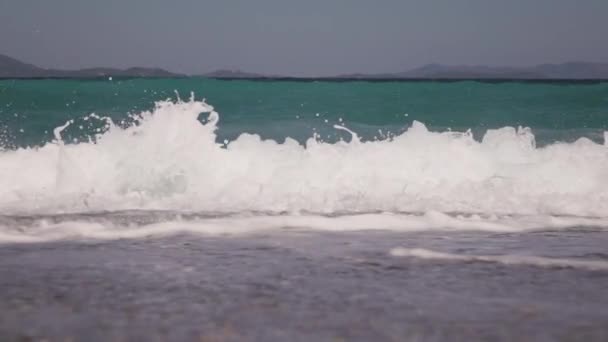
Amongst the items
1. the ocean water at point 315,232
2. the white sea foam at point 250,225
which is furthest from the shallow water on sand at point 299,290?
the white sea foam at point 250,225

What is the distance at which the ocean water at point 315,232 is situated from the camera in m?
3.53

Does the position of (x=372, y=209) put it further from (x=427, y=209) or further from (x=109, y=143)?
(x=109, y=143)

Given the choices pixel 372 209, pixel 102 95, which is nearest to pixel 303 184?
pixel 372 209

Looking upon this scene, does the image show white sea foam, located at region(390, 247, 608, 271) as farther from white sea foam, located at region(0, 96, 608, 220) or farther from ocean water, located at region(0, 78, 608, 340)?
white sea foam, located at region(0, 96, 608, 220)

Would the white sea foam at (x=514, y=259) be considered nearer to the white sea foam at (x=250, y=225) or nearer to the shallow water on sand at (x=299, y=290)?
the shallow water on sand at (x=299, y=290)

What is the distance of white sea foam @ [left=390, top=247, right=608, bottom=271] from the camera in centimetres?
473

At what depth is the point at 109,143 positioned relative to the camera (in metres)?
10.1

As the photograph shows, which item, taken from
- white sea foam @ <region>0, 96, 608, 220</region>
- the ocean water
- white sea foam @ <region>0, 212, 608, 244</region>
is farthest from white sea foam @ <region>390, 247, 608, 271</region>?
white sea foam @ <region>0, 96, 608, 220</region>

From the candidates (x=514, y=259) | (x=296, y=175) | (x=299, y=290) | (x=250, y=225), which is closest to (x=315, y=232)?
(x=250, y=225)

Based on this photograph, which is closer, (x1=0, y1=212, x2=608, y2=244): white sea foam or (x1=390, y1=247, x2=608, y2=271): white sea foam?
(x1=390, y1=247, x2=608, y2=271): white sea foam

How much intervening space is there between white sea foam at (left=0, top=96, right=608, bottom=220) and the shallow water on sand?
1.98 m

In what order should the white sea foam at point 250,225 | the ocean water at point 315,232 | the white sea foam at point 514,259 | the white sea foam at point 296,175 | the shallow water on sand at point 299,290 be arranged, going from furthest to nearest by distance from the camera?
the white sea foam at point 296,175 → the white sea foam at point 250,225 → the white sea foam at point 514,259 → the ocean water at point 315,232 → the shallow water on sand at point 299,290

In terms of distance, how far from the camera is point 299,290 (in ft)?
13.1

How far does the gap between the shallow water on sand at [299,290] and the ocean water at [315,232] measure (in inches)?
0.7
